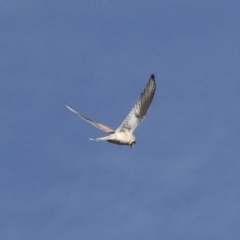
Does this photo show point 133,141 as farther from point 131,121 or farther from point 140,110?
point 140,110

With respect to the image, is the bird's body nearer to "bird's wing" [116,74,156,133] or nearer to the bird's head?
the bird's head

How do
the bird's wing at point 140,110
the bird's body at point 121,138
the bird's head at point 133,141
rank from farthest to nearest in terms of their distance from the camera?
the bird's head at point 133,141, the bird's body at point 121,138, the bird's wing at point 140,110

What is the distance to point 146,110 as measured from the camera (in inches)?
1511

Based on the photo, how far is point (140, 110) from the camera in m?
38.5

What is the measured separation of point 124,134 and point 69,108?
209cm

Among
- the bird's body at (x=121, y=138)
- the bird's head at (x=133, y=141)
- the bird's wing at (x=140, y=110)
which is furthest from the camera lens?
the bird's head at (x=133, y=141)

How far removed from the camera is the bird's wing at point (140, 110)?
37.6 meters

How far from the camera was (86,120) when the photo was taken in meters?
37.8

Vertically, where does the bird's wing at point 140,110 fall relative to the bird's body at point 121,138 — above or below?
above

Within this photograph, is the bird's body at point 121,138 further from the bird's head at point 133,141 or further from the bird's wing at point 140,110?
the bird's wing at point 140,110

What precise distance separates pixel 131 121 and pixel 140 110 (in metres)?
0.61

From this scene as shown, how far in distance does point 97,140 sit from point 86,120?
1.13 m

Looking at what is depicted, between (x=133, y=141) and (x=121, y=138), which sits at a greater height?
(x=133, y=141)

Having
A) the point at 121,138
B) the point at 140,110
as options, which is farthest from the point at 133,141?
the point at 140,110
